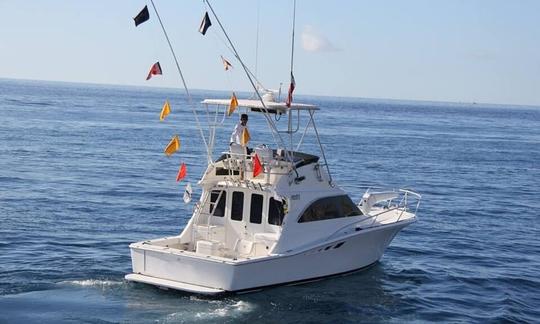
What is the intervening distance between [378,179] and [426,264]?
19229 mm

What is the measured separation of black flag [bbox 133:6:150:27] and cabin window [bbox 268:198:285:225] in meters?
5.42

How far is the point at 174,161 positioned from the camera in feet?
158

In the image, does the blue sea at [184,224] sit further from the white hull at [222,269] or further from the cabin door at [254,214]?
the cabin door at [254,214]

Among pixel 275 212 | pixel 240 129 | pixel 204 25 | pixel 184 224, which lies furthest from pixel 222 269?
pixel 184 224

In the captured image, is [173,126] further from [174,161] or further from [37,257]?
[37,257]

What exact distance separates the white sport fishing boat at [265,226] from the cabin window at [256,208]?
0.02 metres

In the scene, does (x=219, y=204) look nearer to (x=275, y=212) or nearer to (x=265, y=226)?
(x=265, y=226)

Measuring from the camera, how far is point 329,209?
20828 millimetres

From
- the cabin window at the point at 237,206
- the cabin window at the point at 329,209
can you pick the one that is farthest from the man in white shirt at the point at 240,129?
the cabin window at the point at 329,209

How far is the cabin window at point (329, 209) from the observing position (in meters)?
20.2

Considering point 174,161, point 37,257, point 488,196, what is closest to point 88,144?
point 174,161

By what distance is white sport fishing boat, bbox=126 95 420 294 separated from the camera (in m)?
18.8

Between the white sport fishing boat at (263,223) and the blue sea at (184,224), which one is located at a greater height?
the white sport fishing boat at (263,223)

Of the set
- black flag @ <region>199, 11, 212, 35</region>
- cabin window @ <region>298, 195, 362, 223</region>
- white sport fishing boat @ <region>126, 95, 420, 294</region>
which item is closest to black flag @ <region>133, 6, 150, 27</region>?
black flag @ <region>199, 11, 212, 35</region>
